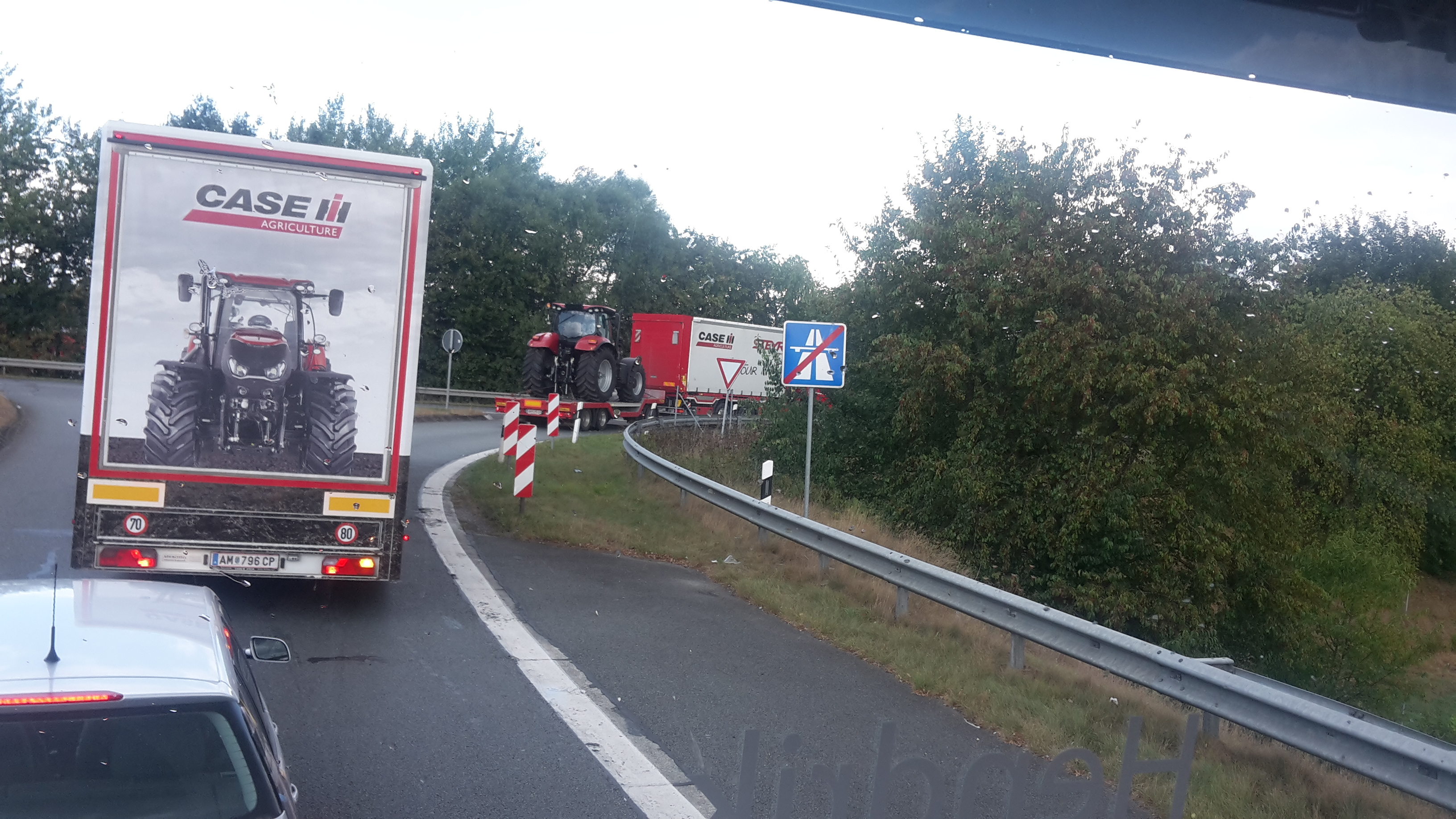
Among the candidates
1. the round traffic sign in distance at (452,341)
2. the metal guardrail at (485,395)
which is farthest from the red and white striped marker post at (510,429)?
the round traffic sign in distance at (452,341)

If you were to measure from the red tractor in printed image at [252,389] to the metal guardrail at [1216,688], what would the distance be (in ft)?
14.5

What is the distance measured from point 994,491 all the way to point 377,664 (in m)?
12.4

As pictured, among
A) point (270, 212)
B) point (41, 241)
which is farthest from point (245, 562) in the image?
point (41, 241)

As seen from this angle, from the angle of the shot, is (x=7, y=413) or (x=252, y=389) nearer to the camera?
(x=252, y=389)

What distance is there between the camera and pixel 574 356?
31547mm

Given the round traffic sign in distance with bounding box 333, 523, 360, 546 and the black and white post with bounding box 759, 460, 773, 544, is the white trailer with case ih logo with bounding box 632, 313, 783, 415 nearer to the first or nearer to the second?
the black and white post with bounding box 759, 460, 773, 544

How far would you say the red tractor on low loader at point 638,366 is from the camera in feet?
103

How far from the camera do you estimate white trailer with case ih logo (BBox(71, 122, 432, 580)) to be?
7727 mm

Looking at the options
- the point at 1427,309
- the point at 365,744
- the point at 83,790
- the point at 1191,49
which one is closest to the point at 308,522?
the point at 365,744

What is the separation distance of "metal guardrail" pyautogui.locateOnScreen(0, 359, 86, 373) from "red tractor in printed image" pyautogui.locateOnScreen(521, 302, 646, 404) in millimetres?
16684

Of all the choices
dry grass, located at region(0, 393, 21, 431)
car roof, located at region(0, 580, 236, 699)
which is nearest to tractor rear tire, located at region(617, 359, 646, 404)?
dry grass, located at region(0, 393, 21, 431)

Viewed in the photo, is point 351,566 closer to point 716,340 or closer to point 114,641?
point 114,641

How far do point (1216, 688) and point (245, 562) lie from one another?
20.7 feet

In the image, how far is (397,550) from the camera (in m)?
8.35
